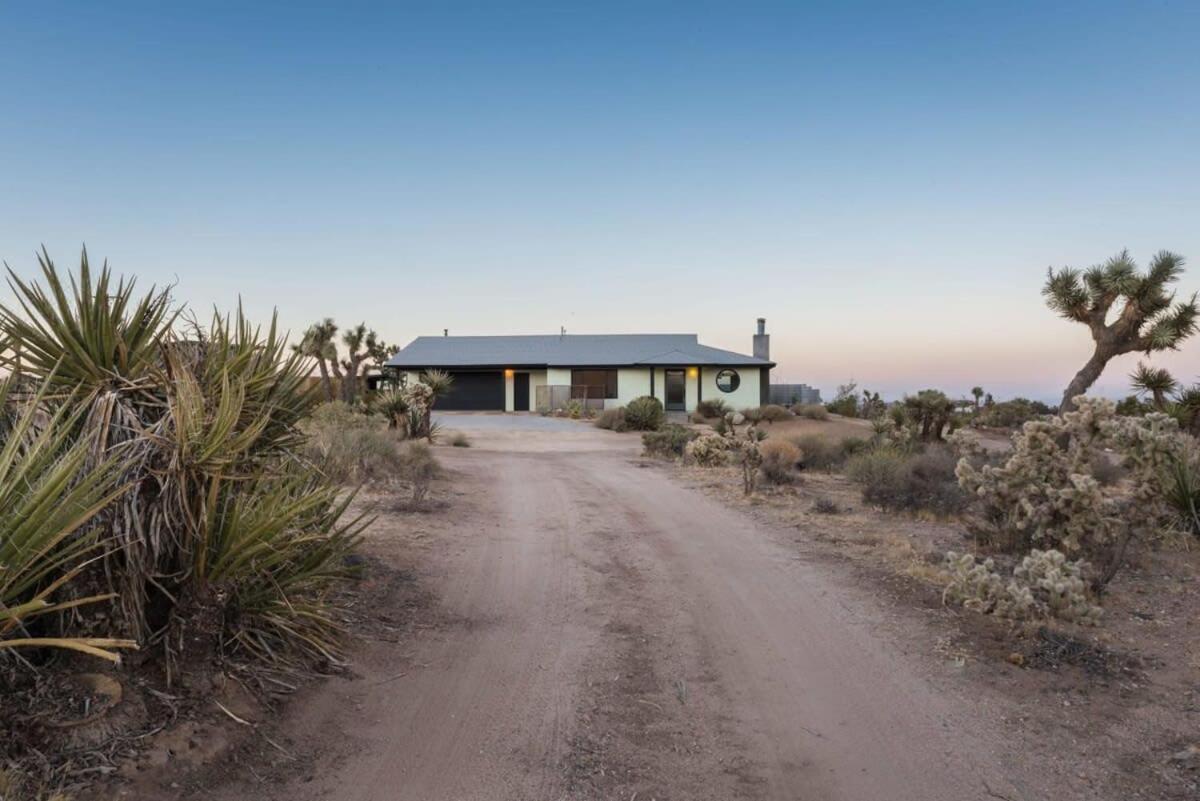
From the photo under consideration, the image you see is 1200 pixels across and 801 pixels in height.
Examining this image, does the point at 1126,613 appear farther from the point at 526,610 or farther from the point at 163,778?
the point at 163,778

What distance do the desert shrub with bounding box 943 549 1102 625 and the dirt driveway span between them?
731mm

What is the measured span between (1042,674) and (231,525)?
4.88 metres

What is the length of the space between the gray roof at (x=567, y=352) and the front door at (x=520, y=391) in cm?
87

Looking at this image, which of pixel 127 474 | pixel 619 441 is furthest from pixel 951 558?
pixel 619 441

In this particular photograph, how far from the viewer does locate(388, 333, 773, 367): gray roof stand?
38438 millimetres

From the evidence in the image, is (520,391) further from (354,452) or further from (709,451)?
(354,452)

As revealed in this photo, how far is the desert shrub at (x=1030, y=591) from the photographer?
568 cm

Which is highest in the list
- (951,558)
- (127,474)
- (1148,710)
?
(127,474)

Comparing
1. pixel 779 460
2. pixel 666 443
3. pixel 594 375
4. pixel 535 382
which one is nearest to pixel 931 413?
pixel 666 443

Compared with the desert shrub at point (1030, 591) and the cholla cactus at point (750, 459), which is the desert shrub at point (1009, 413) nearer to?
the cholla cactus at point (750, 459)

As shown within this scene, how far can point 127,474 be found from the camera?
361cm

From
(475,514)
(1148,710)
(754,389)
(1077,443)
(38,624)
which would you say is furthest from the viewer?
(754,389)

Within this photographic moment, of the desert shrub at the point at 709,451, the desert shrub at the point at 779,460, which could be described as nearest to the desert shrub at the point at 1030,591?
the desert shrub at the point at 779,460

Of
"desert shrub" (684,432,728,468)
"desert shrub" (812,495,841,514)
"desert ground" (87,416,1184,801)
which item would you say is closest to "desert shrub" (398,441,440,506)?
"desert ground" (87,416,1184,801)
